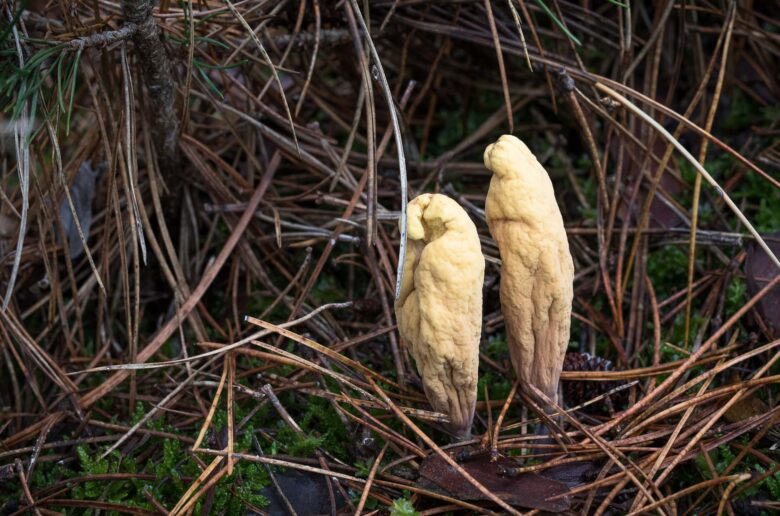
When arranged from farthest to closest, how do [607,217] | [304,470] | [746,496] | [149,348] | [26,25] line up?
[607,217] → [149,348] → [26,25] → [304,470] → [746,496]

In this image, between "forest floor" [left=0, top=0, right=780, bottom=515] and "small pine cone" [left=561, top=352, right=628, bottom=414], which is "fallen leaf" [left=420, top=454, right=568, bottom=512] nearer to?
"forest floor" [left=0, top=0, right=780, bottom=515]

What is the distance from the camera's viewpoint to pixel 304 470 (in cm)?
170

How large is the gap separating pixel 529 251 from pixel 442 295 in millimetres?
230

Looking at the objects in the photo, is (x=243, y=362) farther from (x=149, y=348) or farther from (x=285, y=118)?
(x=285, y=118)

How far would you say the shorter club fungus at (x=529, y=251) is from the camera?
1462mm

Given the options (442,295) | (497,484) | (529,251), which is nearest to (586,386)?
(497,484)

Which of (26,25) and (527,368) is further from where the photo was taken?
(26,25)

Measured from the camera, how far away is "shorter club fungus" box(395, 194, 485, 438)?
54.8 inches

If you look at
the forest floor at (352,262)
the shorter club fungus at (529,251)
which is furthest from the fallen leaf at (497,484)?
the shorter club fungus at (529,251)

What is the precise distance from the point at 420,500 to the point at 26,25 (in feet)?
5.32

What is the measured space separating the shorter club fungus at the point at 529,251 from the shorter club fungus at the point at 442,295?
0.09 meters

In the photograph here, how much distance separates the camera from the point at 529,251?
150 cm

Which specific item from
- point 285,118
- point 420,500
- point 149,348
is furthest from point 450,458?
point 285,118

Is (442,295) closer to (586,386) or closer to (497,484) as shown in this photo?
(497,484)
